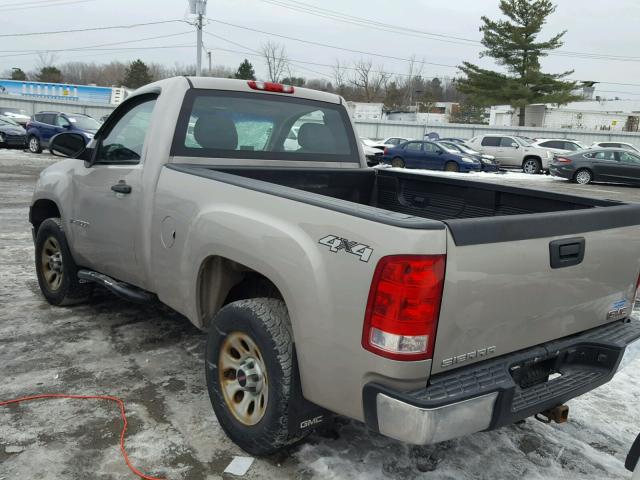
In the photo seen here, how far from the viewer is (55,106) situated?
4325cm

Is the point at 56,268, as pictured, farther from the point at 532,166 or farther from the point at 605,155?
the point at 532,166

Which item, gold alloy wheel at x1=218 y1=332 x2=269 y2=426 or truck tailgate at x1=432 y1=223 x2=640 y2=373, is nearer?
truck tailgate at x1=432 y1=223 x2=640 y2=373

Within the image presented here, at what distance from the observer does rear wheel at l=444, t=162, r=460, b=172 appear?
24.0 m

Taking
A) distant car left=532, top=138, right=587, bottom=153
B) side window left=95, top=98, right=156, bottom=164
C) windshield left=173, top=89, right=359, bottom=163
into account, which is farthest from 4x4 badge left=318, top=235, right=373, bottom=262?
distant car left=532, top=138, right=587, bottom=153

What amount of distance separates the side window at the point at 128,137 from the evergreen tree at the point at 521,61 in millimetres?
49265

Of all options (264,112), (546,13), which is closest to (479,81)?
(546,13)

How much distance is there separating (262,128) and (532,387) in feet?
8.35

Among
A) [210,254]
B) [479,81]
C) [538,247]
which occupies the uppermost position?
[479,81]

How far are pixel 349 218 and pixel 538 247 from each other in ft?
2.68

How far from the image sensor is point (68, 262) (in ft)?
15.4

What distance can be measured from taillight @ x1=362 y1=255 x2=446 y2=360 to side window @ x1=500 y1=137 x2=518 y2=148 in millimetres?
26792

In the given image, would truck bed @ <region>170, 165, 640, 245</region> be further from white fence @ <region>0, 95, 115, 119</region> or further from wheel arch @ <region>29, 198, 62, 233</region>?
white fence @ <region>0, 95, 115, 119</region>

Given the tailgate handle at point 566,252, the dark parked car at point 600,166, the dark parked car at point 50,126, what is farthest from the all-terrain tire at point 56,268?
the dark parked car at point 600,166

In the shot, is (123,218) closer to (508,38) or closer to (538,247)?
(538,247)
